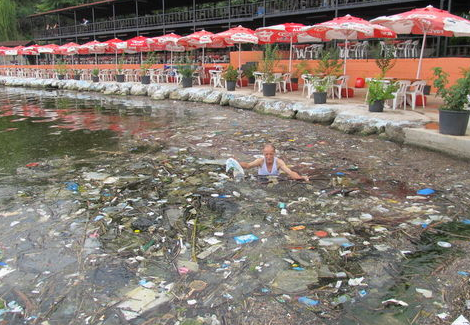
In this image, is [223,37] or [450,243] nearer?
[450,243]

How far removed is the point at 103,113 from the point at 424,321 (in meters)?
12.1

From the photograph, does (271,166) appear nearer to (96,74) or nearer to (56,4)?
(96,74)

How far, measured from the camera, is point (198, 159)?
6355mm

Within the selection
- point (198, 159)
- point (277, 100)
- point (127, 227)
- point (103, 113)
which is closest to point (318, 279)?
point (127, 227)

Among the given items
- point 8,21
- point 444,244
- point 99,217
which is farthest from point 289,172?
point 8,21

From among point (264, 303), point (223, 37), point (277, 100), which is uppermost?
point (223, 37)

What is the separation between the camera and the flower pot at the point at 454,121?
614cm

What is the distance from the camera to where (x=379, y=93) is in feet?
27.8

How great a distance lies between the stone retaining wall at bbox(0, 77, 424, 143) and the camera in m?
7.73

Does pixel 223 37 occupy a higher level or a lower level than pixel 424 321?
higher

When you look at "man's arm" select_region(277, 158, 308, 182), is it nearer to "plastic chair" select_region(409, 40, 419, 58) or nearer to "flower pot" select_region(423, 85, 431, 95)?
"flower pot" select_region(423, 85, 431, 95)

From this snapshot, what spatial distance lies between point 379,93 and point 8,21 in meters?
45.5

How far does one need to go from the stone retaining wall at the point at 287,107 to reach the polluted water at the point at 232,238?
2.89 ft

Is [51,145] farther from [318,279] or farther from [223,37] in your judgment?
[223,37]
